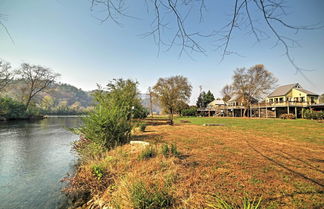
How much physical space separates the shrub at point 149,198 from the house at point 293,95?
35204mm

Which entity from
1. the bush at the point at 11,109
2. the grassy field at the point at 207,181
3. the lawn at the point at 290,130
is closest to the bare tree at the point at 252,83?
the lawn at the point at 290,130

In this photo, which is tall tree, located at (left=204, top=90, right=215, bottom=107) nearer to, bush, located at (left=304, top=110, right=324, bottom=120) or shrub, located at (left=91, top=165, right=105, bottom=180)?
bush, located at (left=304, top=110, right=324, bottom=120)

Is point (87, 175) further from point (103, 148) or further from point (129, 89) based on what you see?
point (129, 89)

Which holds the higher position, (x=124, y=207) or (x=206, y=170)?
(x=206, y=170)

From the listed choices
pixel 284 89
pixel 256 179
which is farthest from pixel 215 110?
pixel 256 179

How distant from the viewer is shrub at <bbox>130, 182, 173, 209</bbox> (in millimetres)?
2528

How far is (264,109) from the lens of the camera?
109ft

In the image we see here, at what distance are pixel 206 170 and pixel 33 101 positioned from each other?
56668 mm

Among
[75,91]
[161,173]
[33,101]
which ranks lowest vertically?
[161,173]

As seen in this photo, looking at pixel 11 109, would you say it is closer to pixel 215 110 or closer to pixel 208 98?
pixel 215 110

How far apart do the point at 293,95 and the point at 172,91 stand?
97.3 ft

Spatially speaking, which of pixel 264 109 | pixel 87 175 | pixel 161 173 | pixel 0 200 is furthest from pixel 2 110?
pixel 264 109

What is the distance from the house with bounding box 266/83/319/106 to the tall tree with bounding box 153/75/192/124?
22278 millimetres

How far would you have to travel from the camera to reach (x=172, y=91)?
143 feet
